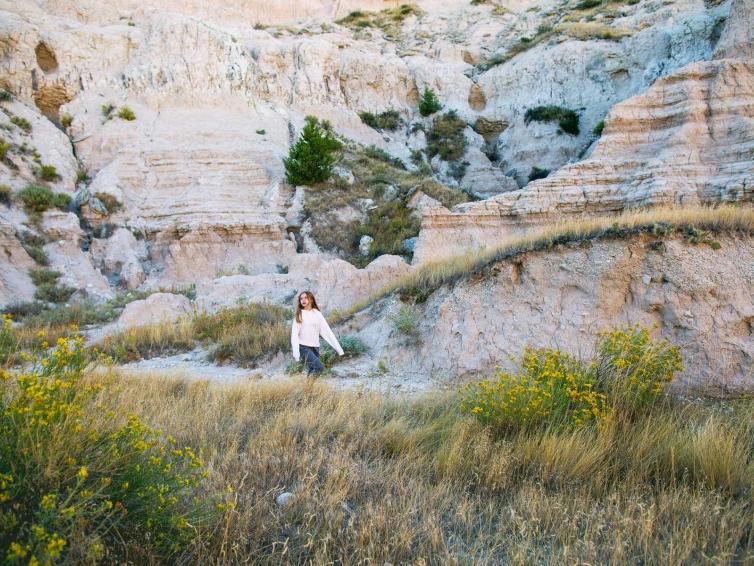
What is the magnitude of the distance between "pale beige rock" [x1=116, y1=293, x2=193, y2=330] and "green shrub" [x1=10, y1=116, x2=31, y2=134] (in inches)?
609

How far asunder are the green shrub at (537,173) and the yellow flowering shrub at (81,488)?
25.2 m

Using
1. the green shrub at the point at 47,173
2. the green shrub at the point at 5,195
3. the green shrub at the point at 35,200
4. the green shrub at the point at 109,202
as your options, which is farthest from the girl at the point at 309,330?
the green shrub at the point at 47,173

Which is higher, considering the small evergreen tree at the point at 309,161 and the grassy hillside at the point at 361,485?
the small evergreen tree at the point at 309,161

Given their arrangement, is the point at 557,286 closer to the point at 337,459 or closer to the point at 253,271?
the point at 337,459

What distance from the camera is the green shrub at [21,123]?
63.9ft

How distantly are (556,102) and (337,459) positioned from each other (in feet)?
97.4

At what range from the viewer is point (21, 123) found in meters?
19.6

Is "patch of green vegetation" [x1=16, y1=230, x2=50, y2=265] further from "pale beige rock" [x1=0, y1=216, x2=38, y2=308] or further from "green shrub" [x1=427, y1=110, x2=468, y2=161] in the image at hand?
"green shrub" [x1=427, y1=110, x2=468, y2=161]

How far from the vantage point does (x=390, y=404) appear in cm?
448

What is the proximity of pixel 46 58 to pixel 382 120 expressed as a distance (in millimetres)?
19683

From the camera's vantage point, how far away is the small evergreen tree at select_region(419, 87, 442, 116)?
29641mm

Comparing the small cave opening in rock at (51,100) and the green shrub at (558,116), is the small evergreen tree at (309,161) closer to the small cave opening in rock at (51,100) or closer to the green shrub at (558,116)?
the small cave opening in rock at (51,100)

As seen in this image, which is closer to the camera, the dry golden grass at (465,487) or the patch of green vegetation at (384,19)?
the dry golden grass at (465,487)

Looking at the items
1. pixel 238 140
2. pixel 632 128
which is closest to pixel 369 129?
pixel 238 140
